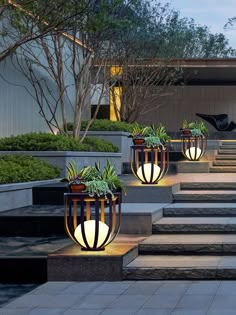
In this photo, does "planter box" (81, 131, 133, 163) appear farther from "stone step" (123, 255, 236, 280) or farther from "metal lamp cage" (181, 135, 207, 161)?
"stone step" (123, 255, 236, 280)

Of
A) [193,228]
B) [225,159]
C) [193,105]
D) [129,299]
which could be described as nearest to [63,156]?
[193,228]

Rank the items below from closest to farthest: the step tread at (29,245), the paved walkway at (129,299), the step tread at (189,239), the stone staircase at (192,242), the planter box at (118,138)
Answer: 1. the paved walkway at (129,299)
2. the stone staircase at (192,242)
3. the step tread at (29,245)
4. the step tread at (189,239)
5. the planter box at (118,138)

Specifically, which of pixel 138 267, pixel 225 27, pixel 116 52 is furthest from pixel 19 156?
pixel 225 27

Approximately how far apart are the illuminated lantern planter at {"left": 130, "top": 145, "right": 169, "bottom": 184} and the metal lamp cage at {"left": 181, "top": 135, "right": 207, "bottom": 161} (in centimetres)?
430

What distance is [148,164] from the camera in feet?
35.0

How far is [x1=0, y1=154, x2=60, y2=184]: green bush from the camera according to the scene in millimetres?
10508

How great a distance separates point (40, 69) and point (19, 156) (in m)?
5.17

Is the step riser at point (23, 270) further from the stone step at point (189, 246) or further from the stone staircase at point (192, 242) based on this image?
the stone step at point (189, 246)

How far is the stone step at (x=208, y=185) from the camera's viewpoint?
11062 mm

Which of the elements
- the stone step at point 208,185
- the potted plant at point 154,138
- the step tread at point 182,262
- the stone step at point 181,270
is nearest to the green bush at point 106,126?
the potted plant at point 154,138

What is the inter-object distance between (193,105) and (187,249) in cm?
2113

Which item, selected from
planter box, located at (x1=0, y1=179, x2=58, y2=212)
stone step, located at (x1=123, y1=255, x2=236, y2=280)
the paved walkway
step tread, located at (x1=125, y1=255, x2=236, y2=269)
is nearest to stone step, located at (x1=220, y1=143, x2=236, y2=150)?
planter box, located at (x1=0, y1=179, x2=58, y2=212)

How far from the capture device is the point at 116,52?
20.0 m

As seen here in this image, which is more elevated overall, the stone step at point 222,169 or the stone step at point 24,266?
the stone step at point 222,169
